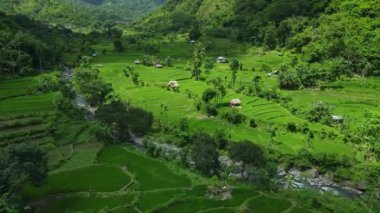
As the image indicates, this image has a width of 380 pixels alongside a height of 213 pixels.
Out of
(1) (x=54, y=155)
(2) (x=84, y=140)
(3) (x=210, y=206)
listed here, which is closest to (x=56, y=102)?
(2) (x=84, y=140)

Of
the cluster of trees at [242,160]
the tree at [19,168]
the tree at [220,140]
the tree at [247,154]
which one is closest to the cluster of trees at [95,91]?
the tree at [220,140]

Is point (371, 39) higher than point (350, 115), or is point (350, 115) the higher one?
point (371, 39)

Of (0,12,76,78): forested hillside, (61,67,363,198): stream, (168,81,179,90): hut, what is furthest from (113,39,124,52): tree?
(61,67,363,198): stream

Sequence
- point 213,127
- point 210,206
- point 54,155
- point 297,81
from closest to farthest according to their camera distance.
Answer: point 210,206, point 54,155, point 213,127, point 297,81

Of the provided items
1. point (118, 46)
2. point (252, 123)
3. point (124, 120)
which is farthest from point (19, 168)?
point (118, 46)

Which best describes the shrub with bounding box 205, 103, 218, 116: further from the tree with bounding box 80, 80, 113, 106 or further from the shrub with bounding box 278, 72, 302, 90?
the shrub with bounding box 278, 72, 302, 90

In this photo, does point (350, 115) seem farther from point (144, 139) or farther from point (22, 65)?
point (22, 65)
